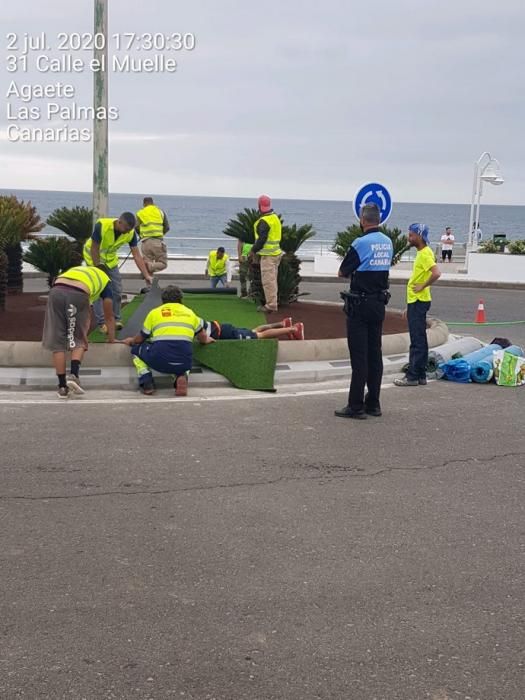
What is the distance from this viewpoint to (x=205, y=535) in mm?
5098

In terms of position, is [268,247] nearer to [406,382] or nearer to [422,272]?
[422,272]

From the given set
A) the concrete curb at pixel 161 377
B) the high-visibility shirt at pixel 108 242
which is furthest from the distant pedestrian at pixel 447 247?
the high-visibility shirt at pixel 108 242

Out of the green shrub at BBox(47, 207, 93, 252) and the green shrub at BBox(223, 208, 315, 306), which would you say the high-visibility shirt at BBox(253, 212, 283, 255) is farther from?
the green shrub at BBox(47, 207, 93, 252)

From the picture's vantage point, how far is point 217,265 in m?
17.8

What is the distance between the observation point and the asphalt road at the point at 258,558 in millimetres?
3629

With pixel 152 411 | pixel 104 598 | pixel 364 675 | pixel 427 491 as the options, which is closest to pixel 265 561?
pixel 104 598

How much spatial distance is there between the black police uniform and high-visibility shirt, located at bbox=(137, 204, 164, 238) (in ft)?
21.7

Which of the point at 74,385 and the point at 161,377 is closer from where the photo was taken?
the point at 74,385

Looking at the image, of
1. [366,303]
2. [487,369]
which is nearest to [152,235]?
[487,369]

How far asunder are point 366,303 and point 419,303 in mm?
1688

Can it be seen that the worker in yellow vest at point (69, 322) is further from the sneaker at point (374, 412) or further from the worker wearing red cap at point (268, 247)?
the worker wearing red cap at point (268, 247)

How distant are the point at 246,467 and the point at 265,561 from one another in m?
1.72

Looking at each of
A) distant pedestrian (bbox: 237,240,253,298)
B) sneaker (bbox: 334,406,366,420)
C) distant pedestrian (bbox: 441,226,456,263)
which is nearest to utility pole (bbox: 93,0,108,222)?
distant pedestrian (bbox: 237,240,253,298)

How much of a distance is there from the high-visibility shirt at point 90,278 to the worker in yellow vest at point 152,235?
5.19 m
